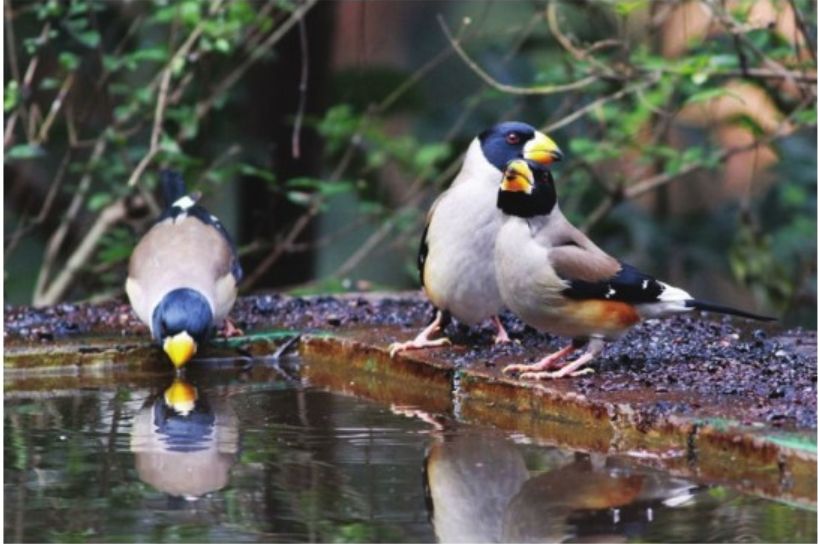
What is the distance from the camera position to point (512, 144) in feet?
19.7

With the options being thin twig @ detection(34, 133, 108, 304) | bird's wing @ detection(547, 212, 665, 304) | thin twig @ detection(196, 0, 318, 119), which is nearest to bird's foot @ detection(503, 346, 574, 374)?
bird's wing @ detection(547, 212, 665, 304)

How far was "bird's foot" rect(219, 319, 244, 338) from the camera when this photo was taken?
6.43m

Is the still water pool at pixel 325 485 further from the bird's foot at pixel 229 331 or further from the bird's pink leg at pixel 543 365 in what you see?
the bird's foot at pixel 229 331

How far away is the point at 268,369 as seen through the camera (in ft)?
20.3

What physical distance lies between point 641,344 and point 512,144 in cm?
94

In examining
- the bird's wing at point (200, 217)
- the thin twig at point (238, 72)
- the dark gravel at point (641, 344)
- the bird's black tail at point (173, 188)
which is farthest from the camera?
the thin twig at point (238, 72)

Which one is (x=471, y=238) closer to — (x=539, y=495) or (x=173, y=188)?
(x=539, y=495)

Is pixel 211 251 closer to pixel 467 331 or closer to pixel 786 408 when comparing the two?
pixel 467 331

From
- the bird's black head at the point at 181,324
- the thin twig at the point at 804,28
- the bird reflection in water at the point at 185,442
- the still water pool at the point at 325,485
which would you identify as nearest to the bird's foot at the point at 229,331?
the bird's black head at the point at 181,324

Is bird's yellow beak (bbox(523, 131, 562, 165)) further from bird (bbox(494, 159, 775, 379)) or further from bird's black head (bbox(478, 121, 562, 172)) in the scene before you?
bird (bbox(494, 159, 775, 379))

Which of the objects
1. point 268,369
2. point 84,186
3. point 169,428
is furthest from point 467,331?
point 84,186

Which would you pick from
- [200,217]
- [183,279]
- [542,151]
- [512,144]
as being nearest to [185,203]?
[200,217]

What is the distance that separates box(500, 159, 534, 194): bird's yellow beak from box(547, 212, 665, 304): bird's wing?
0.55ft

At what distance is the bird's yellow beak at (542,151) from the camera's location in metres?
5.89
